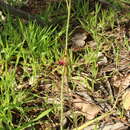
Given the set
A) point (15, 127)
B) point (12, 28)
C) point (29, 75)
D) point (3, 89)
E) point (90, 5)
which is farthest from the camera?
point (90, 5)

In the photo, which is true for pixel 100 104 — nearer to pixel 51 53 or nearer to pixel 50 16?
pixel 51 53

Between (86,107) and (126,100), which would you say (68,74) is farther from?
(126,100)

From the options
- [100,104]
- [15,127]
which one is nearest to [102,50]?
[100,104]

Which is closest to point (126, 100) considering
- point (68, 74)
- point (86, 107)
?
point (86, 107)

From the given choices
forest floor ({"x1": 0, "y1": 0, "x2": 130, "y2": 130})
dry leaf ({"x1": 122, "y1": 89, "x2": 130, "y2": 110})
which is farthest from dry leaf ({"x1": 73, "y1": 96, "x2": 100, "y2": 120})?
dry leaf ({"x1": 122, "y1": 89, "x2": 130, "y2": 110})

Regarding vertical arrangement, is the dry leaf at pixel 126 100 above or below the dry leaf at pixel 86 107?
above

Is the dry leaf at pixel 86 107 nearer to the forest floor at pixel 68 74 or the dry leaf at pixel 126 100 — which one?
the forest floor at pixel 68 74

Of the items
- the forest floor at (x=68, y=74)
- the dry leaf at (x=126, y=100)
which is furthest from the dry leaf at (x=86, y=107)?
the dry leaf at (x=126, y=100)

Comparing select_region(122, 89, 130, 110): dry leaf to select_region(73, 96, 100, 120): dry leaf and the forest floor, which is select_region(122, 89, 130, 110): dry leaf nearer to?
the forest floor
